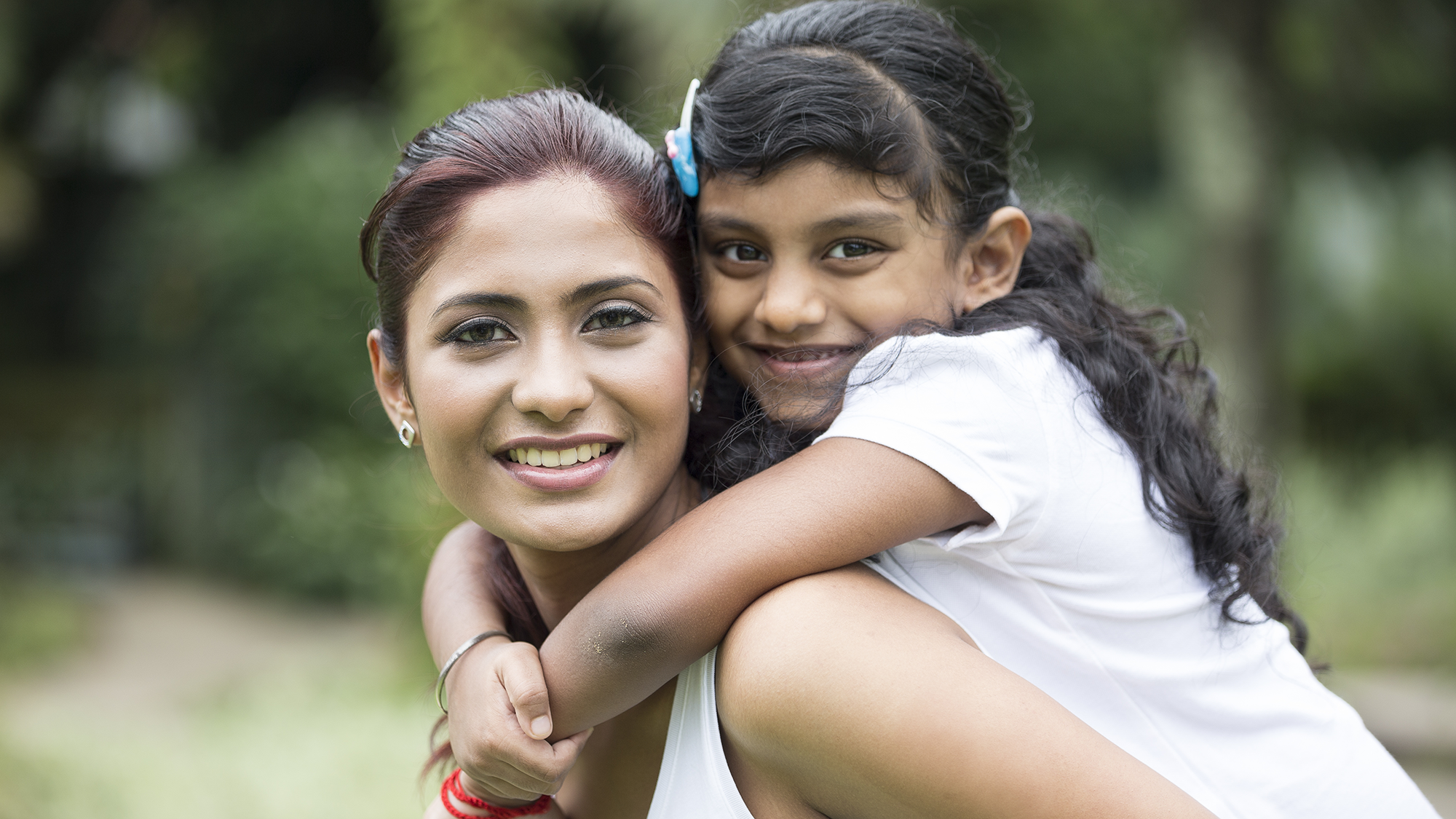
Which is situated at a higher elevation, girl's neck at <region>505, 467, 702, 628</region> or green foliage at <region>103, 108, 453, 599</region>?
green foliage at <region>103, 108, 453, 599</region>

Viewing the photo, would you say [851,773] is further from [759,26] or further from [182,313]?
[182,313]

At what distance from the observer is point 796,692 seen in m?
1.44

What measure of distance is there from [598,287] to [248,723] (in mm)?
5690

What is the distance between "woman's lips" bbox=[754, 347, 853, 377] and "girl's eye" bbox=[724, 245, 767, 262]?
6.5 inches

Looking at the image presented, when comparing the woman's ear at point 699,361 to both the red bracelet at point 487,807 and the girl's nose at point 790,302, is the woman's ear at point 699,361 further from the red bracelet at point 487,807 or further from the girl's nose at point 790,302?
the red bracelet at point 487,807

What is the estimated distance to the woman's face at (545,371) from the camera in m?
1.73

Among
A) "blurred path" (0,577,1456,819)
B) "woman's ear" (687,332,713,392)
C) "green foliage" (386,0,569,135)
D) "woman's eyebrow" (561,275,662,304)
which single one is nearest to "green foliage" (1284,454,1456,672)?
"blurred path" (0,577,1456,819)

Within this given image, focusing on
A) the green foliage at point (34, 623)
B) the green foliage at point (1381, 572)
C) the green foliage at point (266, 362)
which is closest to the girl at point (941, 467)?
the green foliage at point (1381, 572)

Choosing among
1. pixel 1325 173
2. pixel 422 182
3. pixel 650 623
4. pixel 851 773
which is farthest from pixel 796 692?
pixel 1325 173

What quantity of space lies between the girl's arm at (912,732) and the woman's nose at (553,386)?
0.42 metres

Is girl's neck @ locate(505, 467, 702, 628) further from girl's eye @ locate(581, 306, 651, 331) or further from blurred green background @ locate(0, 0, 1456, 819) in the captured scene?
blurred green background @ locate(0, 0, 1456, 819)

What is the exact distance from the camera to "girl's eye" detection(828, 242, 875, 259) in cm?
212

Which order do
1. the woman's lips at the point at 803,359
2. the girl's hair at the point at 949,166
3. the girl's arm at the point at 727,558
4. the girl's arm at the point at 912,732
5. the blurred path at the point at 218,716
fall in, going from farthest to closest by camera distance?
the blurred path at the point at 218,716 → the woman's lips at the point at 803,359 → the girl's hair at the point at 949,166 → the girl's arm at the point at 727,558 → the girl's arm at the point at 912,732

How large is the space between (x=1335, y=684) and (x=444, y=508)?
17.2ft
